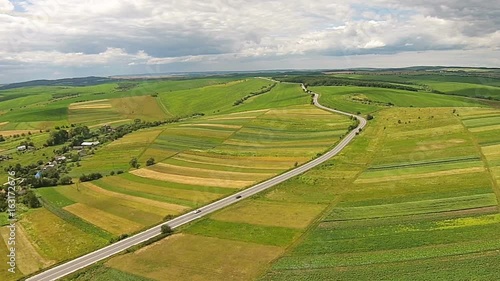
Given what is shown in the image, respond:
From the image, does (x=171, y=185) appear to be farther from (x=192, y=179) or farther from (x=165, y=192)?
(x=192, y=179)

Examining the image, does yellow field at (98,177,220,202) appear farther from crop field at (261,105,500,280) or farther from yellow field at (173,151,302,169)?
yellow field at (173,151,302,169)

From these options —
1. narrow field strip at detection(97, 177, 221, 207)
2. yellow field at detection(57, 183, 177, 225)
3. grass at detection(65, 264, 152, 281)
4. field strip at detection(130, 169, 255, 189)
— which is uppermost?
field strip at detection(130, 169, 255, 189)

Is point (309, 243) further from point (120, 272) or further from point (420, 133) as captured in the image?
point (420, 133)

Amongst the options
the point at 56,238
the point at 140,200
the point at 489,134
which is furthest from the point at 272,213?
the point at 489,134

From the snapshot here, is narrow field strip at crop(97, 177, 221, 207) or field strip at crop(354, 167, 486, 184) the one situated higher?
field strip at crop(354, 167, 486, 184)

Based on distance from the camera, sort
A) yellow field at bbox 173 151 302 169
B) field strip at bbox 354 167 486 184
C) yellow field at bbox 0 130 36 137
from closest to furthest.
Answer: field strip at bbox 354 167 486 184 → yellow field at bbox 173 151 302 169 → yellow field at bbox 0 130 36 137

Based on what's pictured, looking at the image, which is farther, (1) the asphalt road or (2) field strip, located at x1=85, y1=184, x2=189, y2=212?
(2) field strip, located at x1=85, y1=184, x2=189, y2=212

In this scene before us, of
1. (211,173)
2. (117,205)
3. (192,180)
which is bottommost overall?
(117,205)

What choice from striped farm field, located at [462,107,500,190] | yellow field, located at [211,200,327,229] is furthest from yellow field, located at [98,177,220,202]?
striped farm field, located at [462,107,500,190]

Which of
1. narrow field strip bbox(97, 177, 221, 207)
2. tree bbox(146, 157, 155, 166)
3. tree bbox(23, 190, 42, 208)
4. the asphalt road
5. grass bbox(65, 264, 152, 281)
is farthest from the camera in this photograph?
tree bbox(146, 157, 155, 166)
